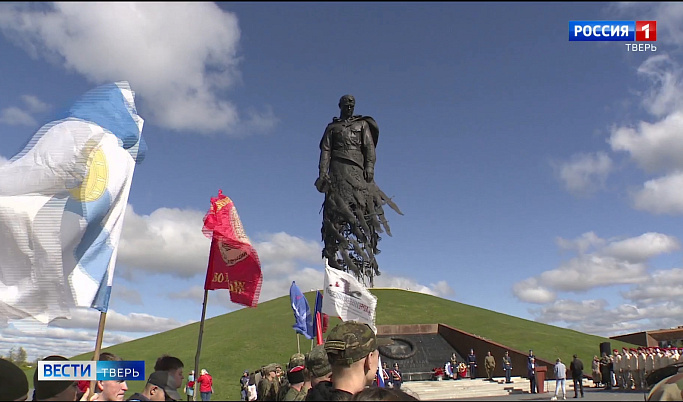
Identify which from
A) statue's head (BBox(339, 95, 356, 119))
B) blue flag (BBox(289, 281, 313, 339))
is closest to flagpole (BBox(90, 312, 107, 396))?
blue flag (BBox(289, 281, 313, 339))

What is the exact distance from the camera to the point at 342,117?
1983 cm

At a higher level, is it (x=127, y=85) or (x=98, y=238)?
(x=127, y=85)

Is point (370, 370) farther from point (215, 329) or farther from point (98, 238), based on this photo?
point (215, 329)

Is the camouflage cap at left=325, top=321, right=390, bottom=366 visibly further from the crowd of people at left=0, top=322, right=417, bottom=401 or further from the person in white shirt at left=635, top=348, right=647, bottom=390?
the person in white shirt at left=635, top=348, right=647, bottom=390

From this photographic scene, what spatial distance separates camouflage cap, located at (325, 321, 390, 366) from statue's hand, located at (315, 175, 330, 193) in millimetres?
15797

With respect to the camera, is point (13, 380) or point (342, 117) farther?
point (342, 117)

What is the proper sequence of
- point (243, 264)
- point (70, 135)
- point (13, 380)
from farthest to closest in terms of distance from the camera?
1. point (243, 264)
2. point (70, 135)
3. point (13, 380)

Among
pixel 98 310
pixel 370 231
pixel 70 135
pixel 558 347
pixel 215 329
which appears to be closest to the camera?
pixel 98 310

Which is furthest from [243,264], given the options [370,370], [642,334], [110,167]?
[642,334]

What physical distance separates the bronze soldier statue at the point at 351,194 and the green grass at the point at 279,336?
998 cm

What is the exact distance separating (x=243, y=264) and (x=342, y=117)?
37.4 feet

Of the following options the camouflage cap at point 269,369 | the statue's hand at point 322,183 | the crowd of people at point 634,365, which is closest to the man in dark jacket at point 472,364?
the crowd of people at point 634,365

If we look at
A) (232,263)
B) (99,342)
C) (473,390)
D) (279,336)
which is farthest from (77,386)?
(279,336)

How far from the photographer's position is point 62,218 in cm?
586
